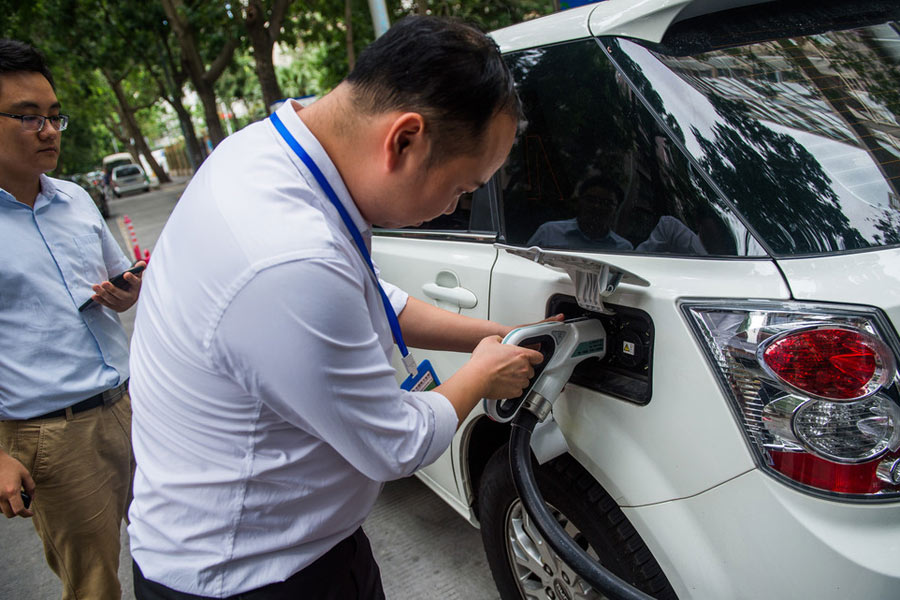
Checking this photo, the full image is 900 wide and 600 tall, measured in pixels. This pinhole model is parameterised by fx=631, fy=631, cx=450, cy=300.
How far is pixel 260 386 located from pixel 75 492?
1358 mm

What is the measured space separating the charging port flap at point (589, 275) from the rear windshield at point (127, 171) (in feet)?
112

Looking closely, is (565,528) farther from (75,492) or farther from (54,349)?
Result: (54,349)

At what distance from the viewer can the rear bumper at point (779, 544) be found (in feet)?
3.57

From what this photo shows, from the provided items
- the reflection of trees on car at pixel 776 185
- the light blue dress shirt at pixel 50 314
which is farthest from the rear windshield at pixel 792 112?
the light blue dress shirt at pixel 50 314

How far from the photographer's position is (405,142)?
0.97 m

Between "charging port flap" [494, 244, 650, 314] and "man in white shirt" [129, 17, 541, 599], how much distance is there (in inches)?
12.2

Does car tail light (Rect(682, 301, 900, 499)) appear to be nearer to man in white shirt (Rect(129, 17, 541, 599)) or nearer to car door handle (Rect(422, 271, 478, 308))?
man in white shirt (Rect(129, 17, 541, 599))

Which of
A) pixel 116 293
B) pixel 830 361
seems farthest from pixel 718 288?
pixel 116 293

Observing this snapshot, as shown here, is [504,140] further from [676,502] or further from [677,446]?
[676,502]

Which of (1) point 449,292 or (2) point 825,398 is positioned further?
(1) point 449,292

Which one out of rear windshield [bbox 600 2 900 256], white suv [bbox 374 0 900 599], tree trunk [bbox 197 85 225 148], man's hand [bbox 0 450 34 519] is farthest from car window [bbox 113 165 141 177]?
rear windshield [bbox 600 2 900 256]

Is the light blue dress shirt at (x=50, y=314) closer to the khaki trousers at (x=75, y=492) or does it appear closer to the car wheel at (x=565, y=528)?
the khaki trousers at (x=75, y=492)

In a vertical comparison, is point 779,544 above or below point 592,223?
below

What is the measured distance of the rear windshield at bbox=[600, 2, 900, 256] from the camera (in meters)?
1.28
